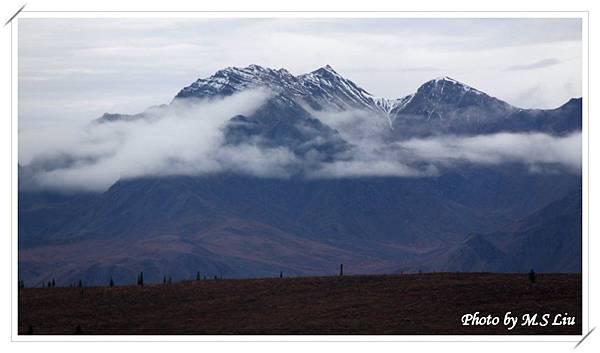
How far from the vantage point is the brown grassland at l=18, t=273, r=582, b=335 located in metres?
73.2

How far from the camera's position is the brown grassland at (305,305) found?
240 ft

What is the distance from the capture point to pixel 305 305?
78062 millimetres

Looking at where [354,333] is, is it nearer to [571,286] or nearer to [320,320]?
[320,320]
